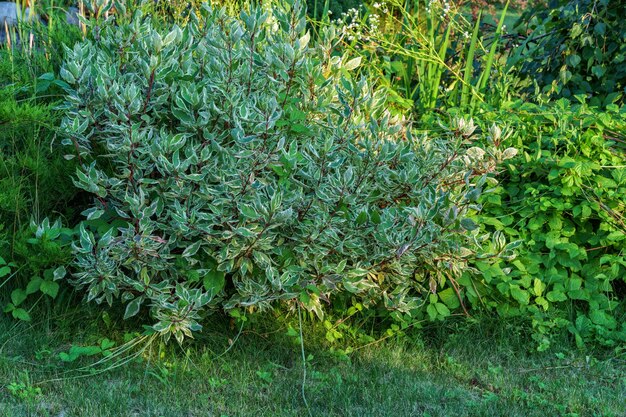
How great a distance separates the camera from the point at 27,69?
4355mm

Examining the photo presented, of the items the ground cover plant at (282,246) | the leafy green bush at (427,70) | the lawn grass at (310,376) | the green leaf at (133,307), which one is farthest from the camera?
the leafy green bush at (427,70)

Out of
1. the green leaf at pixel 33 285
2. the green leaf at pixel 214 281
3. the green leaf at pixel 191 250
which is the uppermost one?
the green leaf at pixel 191 250

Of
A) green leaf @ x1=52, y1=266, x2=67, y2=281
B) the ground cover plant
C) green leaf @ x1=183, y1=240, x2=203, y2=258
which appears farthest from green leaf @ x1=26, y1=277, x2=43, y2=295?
green leaf @ x1=183, y1=240, x2=203, y2=258

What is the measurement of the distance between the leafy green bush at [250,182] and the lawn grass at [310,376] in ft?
0.68

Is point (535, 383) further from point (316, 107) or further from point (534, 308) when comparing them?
point (316, 107)

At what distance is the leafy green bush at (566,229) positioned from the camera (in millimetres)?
3695

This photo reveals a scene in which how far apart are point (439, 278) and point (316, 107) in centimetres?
98

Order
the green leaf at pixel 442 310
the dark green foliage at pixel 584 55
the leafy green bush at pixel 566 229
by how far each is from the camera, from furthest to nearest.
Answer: the dark green foliage at pixel 584 55 < the leafy green bush at pixel 566 229 < the green leaf at pixel 442 310

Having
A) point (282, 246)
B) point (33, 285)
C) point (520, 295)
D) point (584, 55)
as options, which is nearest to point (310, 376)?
point (282, 246)

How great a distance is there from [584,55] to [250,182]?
2.85 m

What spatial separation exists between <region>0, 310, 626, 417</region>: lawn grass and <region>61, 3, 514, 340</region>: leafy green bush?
8.2 inches

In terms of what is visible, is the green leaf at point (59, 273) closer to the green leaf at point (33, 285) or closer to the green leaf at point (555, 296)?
the green leaf at point (33, 285)

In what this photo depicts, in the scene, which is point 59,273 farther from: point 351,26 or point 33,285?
point 351,26

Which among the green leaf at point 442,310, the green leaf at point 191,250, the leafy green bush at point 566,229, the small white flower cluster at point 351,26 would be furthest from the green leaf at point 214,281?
the small white flower cluster at point 351,26
